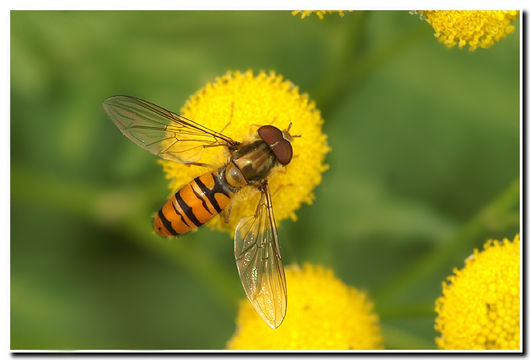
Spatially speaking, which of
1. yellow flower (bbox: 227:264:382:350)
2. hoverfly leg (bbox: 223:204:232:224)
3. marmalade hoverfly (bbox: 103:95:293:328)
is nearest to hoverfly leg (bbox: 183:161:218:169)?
marmalade hoverfly (bbox: 103:95:293:328)

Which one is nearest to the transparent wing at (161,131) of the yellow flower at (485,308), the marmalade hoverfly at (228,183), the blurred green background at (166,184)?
the marmalade hoverfly at (228,183)

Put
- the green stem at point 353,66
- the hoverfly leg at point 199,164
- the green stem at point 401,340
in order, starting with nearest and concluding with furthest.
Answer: the hoverfly leg at point 199,164
the green stem at point 401,340
the green stem at point 353,66


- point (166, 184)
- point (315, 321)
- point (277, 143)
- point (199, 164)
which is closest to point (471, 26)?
point (277, 143)

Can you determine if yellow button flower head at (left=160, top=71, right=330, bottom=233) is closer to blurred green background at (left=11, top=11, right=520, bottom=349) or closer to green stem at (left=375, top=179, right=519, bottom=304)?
blurred green background at (left=11, top=11, right=520, bottom=349)

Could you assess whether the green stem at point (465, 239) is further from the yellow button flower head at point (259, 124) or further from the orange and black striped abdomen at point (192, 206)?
the orange and black striped abdomen at point (192, 206)

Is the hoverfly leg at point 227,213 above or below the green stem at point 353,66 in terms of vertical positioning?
below

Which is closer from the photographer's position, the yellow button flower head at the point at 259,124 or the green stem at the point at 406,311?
the yellow button flower head at the point at 259,124

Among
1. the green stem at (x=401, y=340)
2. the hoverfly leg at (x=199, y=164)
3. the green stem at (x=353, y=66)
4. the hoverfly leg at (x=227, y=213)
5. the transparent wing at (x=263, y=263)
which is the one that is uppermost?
the green stem at (x=353, y=66)
